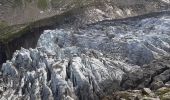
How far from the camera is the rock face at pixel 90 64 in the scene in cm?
12375

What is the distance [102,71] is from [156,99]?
42.2m

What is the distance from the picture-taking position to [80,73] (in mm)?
127875

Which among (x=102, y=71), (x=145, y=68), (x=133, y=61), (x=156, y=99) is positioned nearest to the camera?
(x=156, y=99)

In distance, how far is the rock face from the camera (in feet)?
406

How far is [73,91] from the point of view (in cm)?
12562

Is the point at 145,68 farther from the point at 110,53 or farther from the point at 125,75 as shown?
the point at 110,53

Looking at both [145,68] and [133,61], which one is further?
[133,61]

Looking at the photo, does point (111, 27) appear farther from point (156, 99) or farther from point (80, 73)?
point (156, 99)

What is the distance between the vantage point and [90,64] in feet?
435

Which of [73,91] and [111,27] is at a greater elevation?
[111,27]

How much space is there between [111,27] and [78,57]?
1245 inches

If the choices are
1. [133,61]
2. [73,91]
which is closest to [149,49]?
[133,61]

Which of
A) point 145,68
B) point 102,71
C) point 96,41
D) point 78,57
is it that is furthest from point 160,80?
point 96,41

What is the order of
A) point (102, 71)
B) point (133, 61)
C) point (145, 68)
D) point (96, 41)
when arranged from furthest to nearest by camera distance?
point (96, 41) → point (133, 61) → point (102, 71) → point (145, 68)
